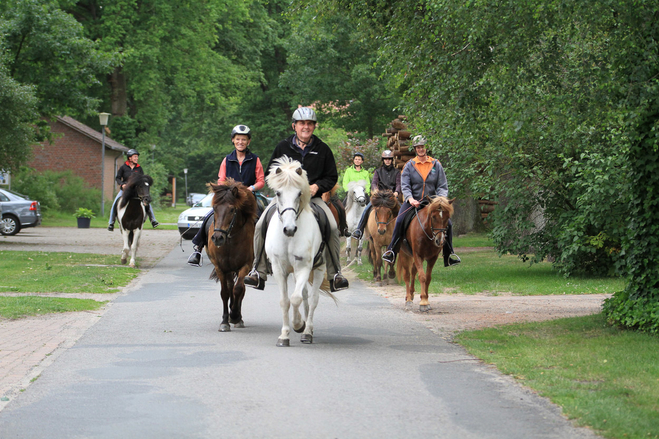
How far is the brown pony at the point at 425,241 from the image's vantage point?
39.6 ft

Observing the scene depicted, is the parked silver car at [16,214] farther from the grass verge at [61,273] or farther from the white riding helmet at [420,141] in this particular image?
the white riding helmet at [420,141]

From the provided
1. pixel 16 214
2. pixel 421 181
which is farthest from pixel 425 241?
pixel 16 214

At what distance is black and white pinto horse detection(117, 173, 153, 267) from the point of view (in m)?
19.2

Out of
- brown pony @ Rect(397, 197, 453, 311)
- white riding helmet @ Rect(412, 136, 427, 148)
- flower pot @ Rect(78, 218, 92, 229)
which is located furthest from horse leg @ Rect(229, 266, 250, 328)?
flower pot @ Rect(78, 218, 92, 229)

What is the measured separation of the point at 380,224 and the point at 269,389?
9.66 m

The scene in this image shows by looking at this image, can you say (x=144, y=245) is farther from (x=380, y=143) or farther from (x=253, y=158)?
(x=253, y=158)

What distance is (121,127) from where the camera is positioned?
49.8 m

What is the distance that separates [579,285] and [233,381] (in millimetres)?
10128

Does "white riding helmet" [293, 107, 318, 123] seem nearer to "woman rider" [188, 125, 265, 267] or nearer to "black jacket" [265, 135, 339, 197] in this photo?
"black jacket" [265, 135, 339, 197]

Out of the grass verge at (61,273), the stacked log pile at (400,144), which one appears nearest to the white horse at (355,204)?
the stacked log pile at (400,144)

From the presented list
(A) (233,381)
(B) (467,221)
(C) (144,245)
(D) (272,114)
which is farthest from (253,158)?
(D) (272,114)

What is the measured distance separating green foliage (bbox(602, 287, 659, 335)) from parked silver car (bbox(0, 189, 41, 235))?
1119 inches

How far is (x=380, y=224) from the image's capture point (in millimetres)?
16203

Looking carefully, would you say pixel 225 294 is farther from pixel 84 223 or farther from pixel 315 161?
pixel 84 223
